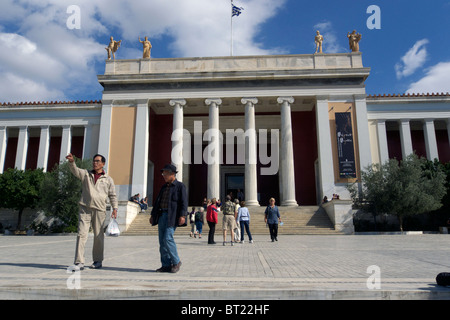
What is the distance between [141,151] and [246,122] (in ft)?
26.7

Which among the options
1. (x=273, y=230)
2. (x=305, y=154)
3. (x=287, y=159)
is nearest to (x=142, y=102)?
(x=287, y=159)

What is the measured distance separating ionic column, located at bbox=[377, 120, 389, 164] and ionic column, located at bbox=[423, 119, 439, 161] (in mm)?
3138

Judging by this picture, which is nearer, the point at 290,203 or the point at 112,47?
the point at 290,203

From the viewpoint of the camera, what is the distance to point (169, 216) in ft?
17.4

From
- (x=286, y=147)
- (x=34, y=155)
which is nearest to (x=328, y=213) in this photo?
(x=286, y=147)

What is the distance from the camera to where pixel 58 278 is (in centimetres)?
428

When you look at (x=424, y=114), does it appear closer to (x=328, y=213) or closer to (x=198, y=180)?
(x=328, y=213)

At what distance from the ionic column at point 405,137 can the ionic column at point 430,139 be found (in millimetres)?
1271

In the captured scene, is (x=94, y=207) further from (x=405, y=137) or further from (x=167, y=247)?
(x=405, y=137)

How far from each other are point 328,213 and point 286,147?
5.97 meters

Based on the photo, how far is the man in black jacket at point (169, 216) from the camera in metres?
5.17

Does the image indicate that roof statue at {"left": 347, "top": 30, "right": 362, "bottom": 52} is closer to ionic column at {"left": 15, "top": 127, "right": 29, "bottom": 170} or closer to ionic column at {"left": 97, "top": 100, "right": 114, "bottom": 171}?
ionic column at {"left": 97, "top": 100, "right": 114, "bottom": 171}

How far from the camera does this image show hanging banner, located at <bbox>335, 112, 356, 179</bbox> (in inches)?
948
